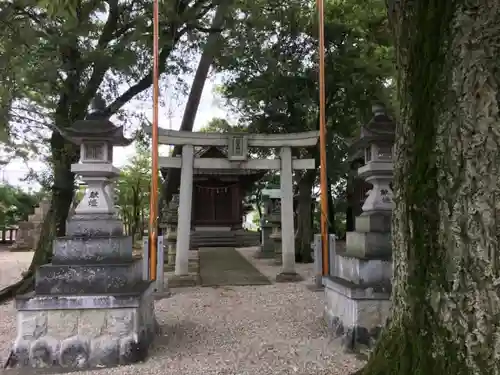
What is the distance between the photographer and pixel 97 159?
482 centimetres

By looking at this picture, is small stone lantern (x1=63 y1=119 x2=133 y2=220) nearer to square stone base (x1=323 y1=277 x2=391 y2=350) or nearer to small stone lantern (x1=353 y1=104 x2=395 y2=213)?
square stone base (x1=323 y1=277 x2=391 y2=350)

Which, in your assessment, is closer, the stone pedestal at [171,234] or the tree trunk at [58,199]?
the tree trunk at [58,199]

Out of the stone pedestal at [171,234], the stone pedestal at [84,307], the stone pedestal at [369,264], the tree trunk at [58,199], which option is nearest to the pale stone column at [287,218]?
the stone pedestal at [171,234]

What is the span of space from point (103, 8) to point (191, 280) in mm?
5831

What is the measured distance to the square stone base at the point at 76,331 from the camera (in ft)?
13.1

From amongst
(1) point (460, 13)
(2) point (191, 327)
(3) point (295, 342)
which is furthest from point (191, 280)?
(1) point (460, 13)

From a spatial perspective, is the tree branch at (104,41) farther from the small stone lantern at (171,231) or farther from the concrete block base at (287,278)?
the concrete block base at (287,278)

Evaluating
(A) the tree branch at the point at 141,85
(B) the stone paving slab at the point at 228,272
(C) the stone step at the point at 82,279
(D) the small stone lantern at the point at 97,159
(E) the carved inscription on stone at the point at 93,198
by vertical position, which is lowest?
(B) the stone paving slab at the point at 228,272

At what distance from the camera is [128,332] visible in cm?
413

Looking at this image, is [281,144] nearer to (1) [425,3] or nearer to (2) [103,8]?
(2) [103,8]

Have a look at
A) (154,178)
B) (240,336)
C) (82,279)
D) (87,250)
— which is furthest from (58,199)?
(240,336)

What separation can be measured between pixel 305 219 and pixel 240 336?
7.95m

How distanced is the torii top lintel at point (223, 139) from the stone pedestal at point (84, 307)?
457 centimetres

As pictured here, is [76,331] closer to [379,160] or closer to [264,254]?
[379,160]
